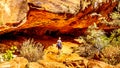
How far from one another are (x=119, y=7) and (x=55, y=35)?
3947 millimetres

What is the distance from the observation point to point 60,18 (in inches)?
421

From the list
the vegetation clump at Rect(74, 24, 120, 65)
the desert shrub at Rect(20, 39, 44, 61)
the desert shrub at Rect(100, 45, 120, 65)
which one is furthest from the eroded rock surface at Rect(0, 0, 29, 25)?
the desert shrub at Rect(100, 45, 120, 65)

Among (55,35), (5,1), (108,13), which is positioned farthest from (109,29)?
(5,1)

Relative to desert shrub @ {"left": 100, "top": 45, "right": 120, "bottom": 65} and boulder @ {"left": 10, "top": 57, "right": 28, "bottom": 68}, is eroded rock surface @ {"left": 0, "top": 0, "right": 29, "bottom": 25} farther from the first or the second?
desert shrub @ {"left": 100, "top": 45, "right": 120, "bottom": 65}

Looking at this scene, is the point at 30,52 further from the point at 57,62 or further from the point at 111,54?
the point at 111,54

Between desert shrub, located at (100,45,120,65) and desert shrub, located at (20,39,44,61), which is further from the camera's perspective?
desert shrub, located at (100,45,120,65)

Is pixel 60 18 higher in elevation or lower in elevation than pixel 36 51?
higher

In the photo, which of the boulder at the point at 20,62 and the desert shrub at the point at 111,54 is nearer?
the boulder at the point at 20,62

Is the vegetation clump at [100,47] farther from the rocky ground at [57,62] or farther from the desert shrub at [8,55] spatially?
the desert shrub at [8,55]

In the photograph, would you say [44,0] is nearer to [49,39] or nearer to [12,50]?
[12,50]

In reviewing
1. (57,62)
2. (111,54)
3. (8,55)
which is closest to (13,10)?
(8,55)

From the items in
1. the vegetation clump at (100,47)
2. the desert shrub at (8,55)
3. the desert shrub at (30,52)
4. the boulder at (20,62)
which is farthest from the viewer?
the vegetation clump at (100,47)

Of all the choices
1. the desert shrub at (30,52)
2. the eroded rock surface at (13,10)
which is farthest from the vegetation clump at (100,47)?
the eroded rock surface at (13,10)

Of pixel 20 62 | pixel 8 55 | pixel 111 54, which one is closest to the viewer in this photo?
pixel 20 62
